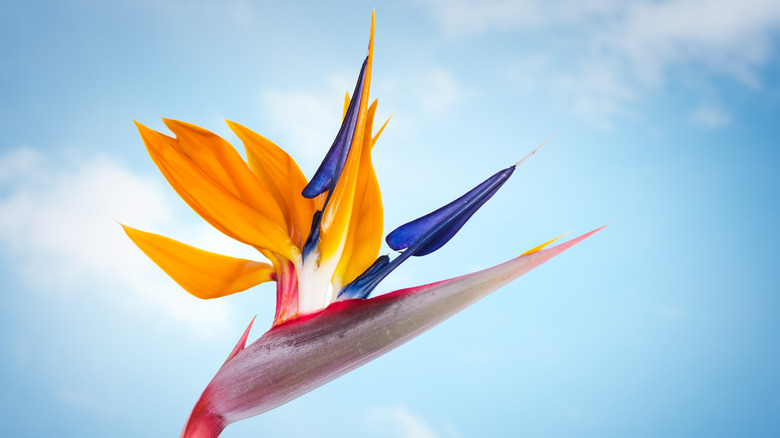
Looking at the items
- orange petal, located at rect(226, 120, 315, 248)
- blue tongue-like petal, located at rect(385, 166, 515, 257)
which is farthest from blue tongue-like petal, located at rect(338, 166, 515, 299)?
orange petal, located at rect(226, 120, 315, 248)

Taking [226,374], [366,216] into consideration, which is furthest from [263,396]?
[366,216]

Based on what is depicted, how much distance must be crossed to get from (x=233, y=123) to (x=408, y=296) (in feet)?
1.14

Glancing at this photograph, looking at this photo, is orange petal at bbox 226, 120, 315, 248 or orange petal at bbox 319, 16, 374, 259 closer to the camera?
orange petal at bbox 319, 16, 374, 259

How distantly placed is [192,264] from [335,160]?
208mm

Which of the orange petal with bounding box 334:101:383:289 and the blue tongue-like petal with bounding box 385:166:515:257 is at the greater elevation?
the orange petal with bounding box 334:101:383:289

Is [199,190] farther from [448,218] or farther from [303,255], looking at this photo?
[448,218]

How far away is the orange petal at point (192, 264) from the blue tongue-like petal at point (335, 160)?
135 millimetres

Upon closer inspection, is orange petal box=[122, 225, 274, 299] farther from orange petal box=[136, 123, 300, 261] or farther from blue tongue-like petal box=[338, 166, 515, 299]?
blue tongue-like petal box=[338, 166, 515, 299]

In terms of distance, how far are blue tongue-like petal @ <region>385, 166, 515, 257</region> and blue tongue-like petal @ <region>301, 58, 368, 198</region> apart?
0.10 m

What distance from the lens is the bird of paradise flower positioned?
63 centimetres

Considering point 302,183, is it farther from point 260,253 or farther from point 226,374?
point 226,374

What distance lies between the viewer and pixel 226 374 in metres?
0.66

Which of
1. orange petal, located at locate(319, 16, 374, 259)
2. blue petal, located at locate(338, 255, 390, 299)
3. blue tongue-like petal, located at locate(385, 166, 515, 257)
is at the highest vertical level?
orange petal, located at locate(319, 16, 374, 259)

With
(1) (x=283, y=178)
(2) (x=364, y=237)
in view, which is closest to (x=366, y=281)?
(2) (x=364, y=237)
